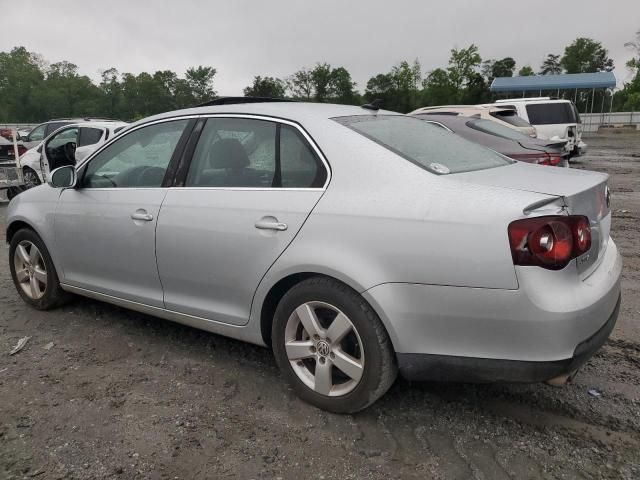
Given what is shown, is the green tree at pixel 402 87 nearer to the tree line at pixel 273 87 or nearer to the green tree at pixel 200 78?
the tree line at pixel 273 87

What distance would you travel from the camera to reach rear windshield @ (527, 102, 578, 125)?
50.6ft

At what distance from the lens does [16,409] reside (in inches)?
117

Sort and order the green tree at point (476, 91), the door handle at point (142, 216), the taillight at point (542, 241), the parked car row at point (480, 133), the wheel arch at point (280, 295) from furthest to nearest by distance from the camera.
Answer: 1. the green tree at point (476, 91)
2. the parked car row at point (480, 133)
3. the door handle at point (142, 216)
4. the wheel arch at point (280, 295)
5. the taillight at point (542, 241)

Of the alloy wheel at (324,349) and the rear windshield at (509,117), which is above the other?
the rear windshield at (509,117)

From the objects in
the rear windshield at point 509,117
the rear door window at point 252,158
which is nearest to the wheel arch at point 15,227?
the rear door window at point 252,158

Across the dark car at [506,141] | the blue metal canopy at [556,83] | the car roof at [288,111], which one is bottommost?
the dark car at [506,141]

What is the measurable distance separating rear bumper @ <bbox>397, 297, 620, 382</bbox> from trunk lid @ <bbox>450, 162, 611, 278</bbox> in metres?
0.34

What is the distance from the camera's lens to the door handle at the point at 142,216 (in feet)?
11.3

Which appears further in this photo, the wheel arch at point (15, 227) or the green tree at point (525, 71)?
the green tree at point (525, 71)

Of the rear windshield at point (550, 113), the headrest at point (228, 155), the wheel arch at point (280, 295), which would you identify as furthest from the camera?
the rear windshield at point (550, 113)

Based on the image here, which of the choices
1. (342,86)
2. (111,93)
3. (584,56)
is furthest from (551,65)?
(111,93)

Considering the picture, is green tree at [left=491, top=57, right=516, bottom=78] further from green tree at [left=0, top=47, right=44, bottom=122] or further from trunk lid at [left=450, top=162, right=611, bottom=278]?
trunk lid at [left=450, top=162, right=611, bottom=278]

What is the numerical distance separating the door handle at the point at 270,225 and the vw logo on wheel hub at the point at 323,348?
624 millimetres

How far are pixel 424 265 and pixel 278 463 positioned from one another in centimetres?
113
